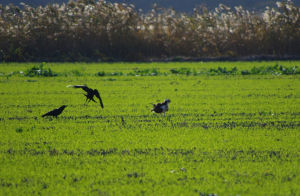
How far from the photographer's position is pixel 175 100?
32.0 feet

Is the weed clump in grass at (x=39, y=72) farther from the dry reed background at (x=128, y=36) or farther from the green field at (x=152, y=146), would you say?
the dry reed background at (x=128, y=36)

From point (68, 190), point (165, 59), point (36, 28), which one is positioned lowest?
point (68, 190)

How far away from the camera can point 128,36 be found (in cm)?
2556

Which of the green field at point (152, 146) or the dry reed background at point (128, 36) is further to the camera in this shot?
the dry reed background at point (128, 36)

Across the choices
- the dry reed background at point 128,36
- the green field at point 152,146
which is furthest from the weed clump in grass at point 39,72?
the dry reed background at point 128,36

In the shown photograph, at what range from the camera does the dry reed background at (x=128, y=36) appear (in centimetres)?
2506

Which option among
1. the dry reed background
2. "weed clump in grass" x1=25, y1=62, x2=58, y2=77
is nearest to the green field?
"weed clump in grass" x1=25, y1=62, x2=58, y2=77

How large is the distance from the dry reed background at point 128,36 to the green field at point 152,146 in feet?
51.2

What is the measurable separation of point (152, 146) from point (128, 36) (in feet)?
68.4

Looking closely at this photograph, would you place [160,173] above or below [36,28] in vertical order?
below

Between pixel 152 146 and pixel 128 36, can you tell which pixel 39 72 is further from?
pixel 152 146

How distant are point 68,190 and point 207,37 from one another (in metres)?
23.4

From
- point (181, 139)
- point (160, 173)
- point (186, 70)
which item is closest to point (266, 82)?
point (186, 70)

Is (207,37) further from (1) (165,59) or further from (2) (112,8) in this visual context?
(2) (112,8)
